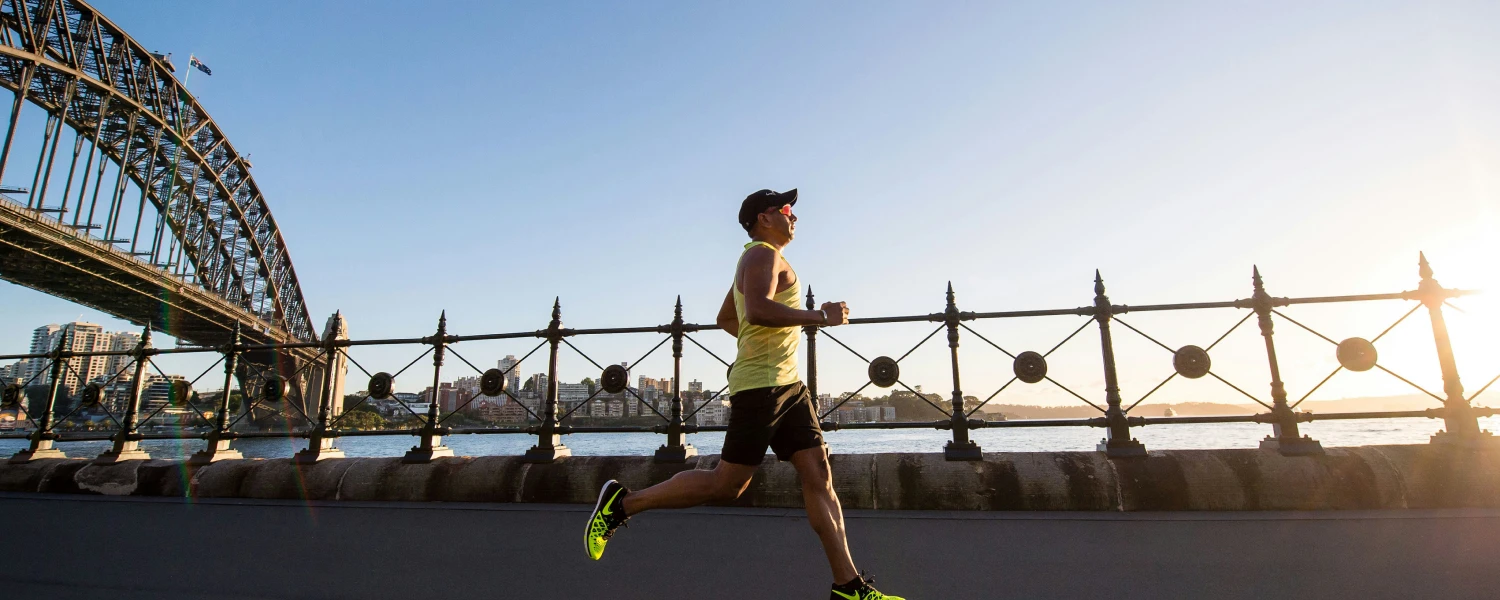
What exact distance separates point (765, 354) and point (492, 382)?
4.11 m

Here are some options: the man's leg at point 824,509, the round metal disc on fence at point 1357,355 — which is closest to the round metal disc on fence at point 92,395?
the man's leg at point 824,509

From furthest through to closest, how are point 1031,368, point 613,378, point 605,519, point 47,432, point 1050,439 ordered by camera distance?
1. point 1050,439
2. point 47,432
3. point 613,378
4. point 1031,368
5. point 605,519

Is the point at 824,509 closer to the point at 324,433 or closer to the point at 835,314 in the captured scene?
the point at 835,314

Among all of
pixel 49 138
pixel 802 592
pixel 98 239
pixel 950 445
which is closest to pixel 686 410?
pixel 950 445

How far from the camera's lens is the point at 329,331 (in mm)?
6219

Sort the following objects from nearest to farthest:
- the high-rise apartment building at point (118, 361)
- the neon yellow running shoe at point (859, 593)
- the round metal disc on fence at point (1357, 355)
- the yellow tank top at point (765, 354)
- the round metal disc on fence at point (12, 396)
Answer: the neon yellow running shoe at point (859, 593) → the yellow tank top at point (765, 354) → the round metal disc on fence at point (1357, 355) → the high-rise apartment building at point (118, 361) → the round metal disc on fence at point (12, 396)

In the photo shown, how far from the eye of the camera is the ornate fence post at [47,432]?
674 cm

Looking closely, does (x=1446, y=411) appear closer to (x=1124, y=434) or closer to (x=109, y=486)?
(x=1124, y=434)

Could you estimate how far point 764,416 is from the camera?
2.47 meters

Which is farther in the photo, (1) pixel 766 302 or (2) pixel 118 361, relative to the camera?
(2) pixel 118 361

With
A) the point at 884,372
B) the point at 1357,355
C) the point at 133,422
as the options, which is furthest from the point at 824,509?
the point at 133,422

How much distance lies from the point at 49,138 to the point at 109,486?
43.5 meters

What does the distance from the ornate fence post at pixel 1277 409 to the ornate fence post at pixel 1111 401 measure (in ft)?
2.74

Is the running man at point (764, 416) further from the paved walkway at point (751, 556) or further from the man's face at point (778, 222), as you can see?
the paved walkway at point (751, 556)
